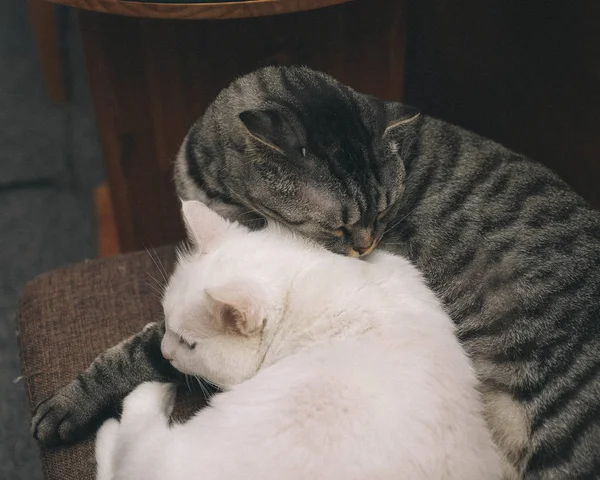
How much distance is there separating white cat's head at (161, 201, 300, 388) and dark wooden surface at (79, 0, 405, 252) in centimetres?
55

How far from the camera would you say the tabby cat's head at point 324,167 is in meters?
1.07

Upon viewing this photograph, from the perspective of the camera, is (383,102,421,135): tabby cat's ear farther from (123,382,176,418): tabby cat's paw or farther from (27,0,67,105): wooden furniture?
(27,0,67,105): wooden furniture

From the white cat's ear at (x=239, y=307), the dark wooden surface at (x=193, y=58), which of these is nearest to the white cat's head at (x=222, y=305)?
the white cat's ear at (x=239, y=307)

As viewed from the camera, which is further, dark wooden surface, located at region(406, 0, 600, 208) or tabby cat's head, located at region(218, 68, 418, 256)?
dark wooden surface, located at region(406, 0, 600, 208)

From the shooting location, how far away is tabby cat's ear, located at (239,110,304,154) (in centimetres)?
104

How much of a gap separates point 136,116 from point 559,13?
945 mm

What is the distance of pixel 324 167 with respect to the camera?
1.07 metres

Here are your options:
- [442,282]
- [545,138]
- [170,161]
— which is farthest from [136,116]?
[545,138]

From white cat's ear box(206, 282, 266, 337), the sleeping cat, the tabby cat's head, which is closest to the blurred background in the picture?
the sleeping cat

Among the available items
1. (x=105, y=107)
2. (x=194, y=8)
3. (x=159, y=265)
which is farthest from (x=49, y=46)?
(x=194, y=8)

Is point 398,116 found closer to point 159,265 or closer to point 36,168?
point 159,265

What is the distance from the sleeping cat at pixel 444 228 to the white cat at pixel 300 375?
0.08 metres

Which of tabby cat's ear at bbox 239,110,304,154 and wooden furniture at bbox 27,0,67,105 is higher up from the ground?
tabby cat's ear at bbox 239,110,304,154

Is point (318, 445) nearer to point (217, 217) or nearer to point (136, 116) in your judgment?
point (217, 217)
